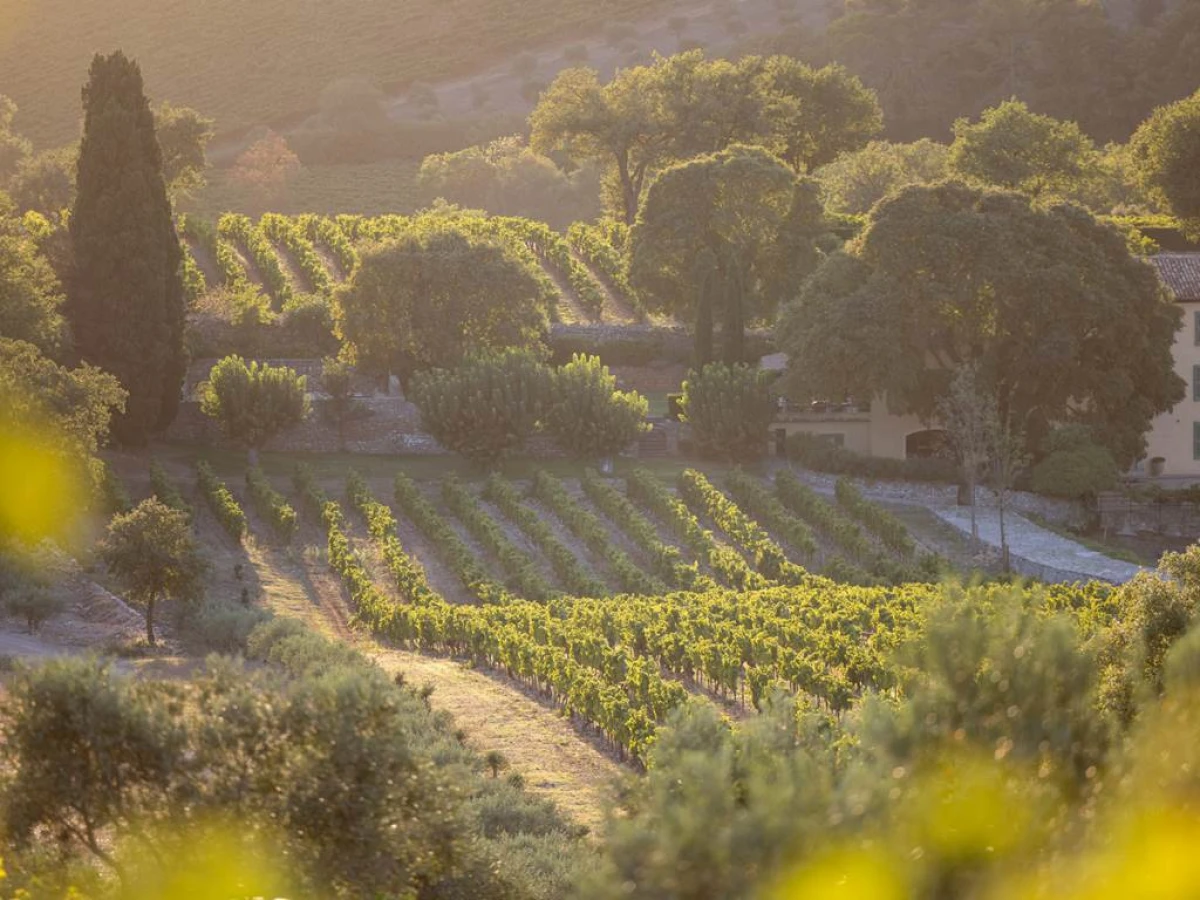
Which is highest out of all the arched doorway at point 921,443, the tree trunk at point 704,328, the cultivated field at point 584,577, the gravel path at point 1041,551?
the tree trunk at point 704,328

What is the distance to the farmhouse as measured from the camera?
59500 millimetres

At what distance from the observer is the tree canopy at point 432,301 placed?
60.7 meters

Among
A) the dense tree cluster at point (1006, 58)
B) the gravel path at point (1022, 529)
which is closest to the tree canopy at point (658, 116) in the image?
the gravel path at point (1022, 529)

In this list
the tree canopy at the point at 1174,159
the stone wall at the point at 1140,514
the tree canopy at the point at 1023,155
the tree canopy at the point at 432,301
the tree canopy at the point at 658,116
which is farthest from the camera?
the tree canopy at the point at 658,116

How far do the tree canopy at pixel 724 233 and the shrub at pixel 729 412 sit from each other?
697 centimetres

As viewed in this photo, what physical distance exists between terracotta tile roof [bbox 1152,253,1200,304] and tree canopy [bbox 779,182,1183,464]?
4576 millimetres

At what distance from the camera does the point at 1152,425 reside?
6059 cm

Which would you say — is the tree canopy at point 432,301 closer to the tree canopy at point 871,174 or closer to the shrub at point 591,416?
the shrub at point 591,416

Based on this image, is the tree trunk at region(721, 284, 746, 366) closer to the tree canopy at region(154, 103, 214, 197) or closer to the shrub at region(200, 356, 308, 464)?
the shrub at region(200, 356, 308, 464)

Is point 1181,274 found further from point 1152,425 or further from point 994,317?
point 994,317

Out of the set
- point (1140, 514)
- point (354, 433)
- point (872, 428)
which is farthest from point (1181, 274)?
Result: point (354, 433)

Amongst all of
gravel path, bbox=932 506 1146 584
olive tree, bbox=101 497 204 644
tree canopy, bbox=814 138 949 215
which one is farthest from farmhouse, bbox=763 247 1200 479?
olive tree, bbox=101 497 204 644

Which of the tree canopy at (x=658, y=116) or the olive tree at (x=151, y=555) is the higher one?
the tree canopy at (x=658, y=116)

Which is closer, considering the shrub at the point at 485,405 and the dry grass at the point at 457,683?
the dry grass at the point at 457,683
